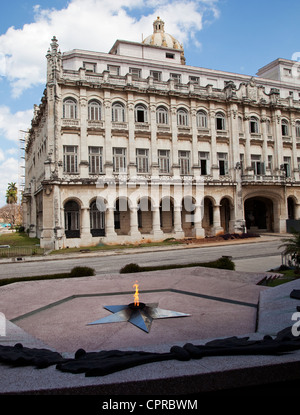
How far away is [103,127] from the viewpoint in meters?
30.6

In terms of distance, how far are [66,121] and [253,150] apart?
880 inches

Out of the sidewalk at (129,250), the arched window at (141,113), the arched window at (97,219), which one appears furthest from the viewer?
the arched window at (141,113)

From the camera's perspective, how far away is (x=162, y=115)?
1318 inches

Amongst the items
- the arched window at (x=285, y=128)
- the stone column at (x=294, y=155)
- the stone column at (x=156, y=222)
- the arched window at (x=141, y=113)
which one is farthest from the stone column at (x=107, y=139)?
the stone column at (x=294, y=155)

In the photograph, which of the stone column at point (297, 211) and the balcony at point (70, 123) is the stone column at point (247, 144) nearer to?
the stone column at point (297, 211)

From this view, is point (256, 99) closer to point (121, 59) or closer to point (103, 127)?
point (121, 59)

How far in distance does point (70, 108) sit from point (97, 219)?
37.0ft

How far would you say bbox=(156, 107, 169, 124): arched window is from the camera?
109ft

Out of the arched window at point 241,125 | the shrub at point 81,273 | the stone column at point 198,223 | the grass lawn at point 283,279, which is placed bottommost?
the grass lawn at point 283,279

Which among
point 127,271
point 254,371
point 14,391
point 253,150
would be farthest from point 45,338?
point 253,150

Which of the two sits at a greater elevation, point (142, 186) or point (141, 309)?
point (142, 186)

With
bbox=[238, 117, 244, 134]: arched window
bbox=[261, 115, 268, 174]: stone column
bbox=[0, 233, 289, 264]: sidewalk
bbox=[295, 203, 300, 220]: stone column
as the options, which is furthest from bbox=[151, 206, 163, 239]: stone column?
bbox=[295, 203, 300, 220]: stone column

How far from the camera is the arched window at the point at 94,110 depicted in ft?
100

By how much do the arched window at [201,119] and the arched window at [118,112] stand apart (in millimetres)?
8848
